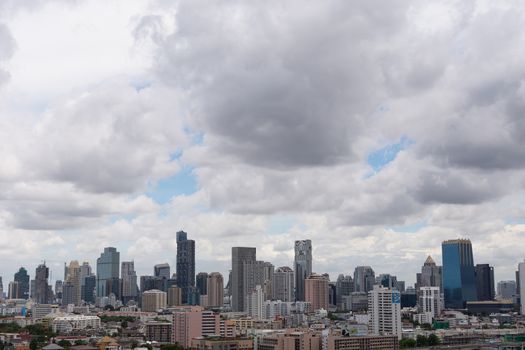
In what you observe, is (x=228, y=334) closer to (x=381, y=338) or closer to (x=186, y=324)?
(x=186, y=324)

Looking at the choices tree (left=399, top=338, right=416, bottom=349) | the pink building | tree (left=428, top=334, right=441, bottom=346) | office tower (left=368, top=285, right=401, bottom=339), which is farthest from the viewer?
tree (left=428, top=334, right=441, bottom=346)

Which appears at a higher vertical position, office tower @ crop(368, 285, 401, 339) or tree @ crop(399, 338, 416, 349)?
office tower @ crop(368, 285, 401, 339)

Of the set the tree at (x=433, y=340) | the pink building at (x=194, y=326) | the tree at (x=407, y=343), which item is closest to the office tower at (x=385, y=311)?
the tree at (x=407, y=343)

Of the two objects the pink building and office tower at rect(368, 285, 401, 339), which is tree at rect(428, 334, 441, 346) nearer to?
office tower at rect(368, 285, 401, 339)

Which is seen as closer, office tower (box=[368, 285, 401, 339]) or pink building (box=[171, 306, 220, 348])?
pink building (box=[171, 306, 220, 348])

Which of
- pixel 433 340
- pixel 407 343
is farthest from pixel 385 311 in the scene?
pixel 433 340

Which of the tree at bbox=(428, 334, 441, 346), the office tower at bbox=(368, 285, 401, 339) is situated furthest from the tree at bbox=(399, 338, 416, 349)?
the tree at bbox=(428, 334, 441, 346)

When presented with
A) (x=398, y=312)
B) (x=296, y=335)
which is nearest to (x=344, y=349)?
(x=296, y=335)
